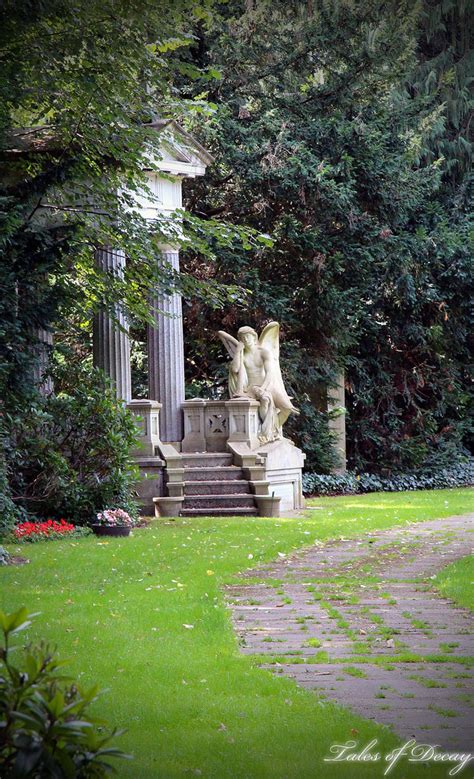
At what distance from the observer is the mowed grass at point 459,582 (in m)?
9.25

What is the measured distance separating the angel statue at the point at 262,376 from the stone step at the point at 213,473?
1.11 m

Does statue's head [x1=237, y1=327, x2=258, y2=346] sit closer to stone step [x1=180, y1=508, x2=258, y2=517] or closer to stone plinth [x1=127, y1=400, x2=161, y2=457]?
stone plinth [x1=127, y1=400, x2=161, y2=457]

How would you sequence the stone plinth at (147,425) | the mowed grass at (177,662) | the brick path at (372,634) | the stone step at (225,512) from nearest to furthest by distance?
1. the mowed grass at (177,662)
2. the brick path at (372,634)
3. the stone step at (225,512)
4. the stone plinth at (147,425)

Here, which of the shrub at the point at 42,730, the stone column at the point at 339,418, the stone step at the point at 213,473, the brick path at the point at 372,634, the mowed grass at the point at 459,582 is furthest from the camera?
the stone column at the point at 339,418

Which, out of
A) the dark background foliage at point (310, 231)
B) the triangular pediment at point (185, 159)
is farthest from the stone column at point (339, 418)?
the triangular pediment at point (185, 159)

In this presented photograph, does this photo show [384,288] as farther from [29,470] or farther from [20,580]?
[20,580]

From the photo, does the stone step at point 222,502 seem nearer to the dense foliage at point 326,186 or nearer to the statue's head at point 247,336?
the statue's head at point 247,336

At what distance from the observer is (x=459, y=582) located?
396 inches

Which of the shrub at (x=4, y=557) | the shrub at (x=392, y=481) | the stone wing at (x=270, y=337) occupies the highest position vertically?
the stone wing at (x=270, y=337)

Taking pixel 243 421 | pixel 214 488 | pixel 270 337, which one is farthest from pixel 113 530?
pixel 270 337

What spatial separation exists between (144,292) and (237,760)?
500 inches

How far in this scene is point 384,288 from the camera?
2759 centimetres

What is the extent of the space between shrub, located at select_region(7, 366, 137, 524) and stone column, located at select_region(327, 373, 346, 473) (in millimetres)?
10137

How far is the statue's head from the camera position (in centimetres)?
2069
